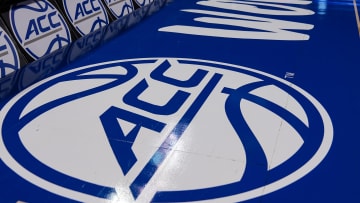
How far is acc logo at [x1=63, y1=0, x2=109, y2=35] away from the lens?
507 cm

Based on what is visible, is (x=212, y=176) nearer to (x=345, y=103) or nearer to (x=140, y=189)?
(x=140, y=189)

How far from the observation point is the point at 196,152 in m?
2.97

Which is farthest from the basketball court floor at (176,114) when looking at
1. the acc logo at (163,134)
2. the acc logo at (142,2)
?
the acc logo at (142,2)

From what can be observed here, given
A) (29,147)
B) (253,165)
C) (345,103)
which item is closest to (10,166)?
(29,147)

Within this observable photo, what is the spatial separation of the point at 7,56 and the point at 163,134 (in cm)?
200

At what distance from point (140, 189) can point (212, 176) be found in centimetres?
52

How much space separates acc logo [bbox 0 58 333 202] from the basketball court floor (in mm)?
12

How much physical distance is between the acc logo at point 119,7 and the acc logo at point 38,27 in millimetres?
1189

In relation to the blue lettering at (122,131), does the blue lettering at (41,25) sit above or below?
above

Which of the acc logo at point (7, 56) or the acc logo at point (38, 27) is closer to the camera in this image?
the acc logo at point (7, 56)

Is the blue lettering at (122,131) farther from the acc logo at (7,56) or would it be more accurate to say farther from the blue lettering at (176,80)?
the acc logo at (7,56)

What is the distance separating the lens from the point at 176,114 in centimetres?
350

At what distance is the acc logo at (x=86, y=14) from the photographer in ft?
16.6

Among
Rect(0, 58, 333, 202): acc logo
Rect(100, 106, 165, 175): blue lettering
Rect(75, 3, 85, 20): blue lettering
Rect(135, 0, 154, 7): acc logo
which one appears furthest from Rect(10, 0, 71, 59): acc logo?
Rect(135, 0, 154, 7): acc logo
